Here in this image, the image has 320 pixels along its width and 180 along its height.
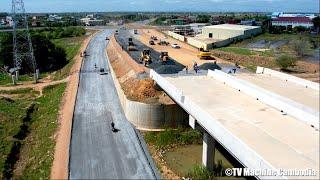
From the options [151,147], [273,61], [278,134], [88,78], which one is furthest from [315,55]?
[278,134]

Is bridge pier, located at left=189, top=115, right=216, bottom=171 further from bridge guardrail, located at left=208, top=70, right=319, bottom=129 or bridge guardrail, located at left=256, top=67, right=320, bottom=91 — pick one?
bridge guardrail, located at left=256, top=67, right=320, bottom=91

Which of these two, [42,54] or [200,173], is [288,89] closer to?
[200,173]

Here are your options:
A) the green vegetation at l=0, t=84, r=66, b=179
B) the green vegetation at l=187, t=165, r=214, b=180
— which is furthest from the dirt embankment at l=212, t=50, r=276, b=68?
the green vegetation at l=187, t=165, r=214, b=180

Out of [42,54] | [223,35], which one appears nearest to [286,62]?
[223,35]

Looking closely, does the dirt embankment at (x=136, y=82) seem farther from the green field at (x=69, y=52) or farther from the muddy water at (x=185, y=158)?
the green field at (x=69, y=52)

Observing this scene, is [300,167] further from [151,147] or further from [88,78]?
[88,78]

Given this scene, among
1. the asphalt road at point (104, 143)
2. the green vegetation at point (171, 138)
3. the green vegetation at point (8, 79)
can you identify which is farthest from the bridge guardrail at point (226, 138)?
the green vegetation at point (8, 79)
